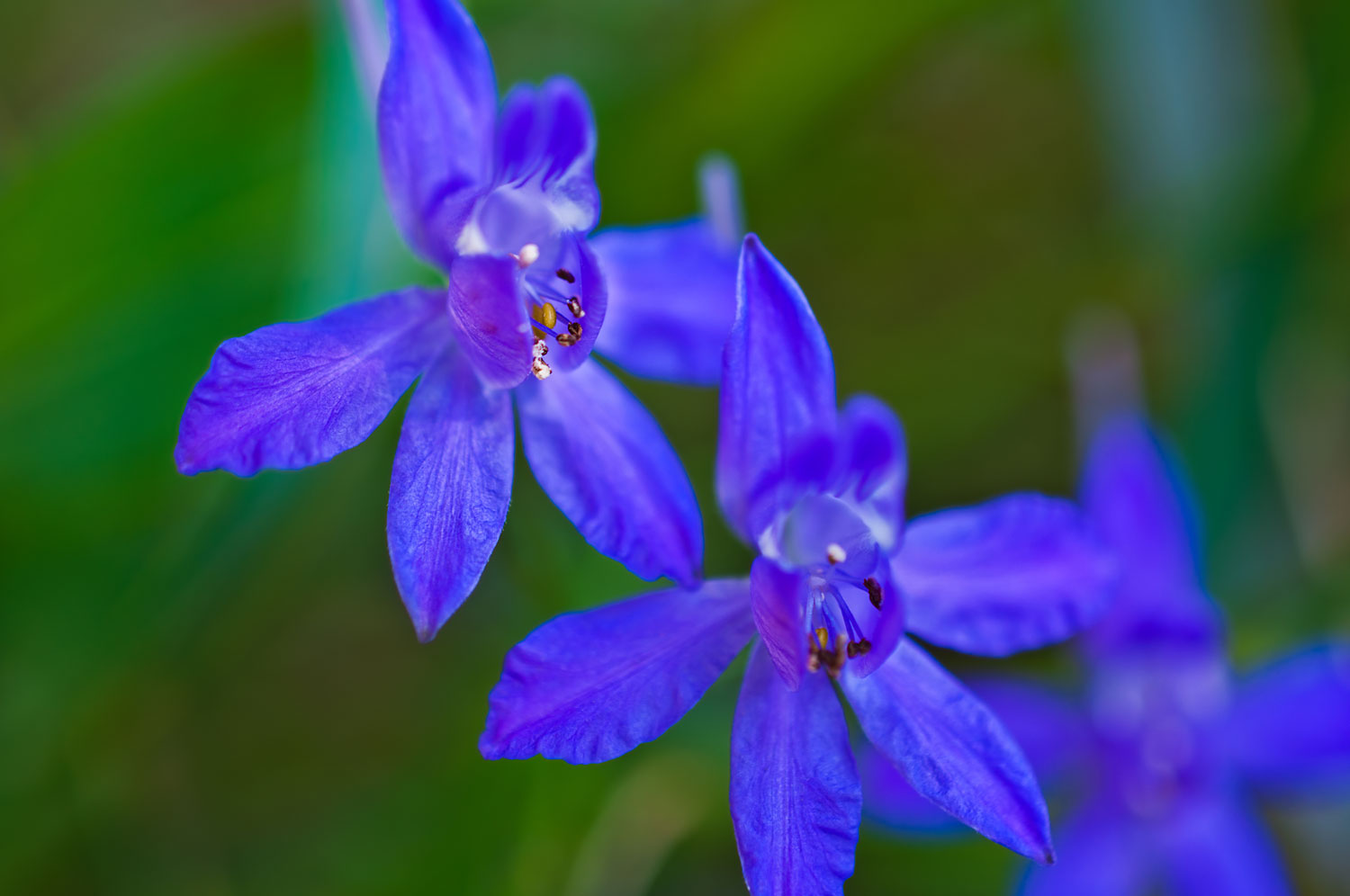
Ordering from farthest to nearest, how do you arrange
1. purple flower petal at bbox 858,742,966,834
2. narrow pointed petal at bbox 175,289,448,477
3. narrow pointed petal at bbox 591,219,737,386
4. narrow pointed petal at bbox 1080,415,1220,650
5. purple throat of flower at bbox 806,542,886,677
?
narrow pointed petal at bbox 1080,415,1220,650 → purple flower petal at bbox 858,742,966,834 → narrow pointed petal at bbox 591,219,737,386 → purple throat of flower at bbox 806,542,886,677 → narrow pointed petal at bbox 175,289,448,477


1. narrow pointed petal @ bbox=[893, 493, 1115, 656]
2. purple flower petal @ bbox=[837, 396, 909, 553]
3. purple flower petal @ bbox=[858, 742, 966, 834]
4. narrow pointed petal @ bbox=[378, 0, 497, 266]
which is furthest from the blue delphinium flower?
narrow pointed petal @ bbox=[378, 0, 497, 266]

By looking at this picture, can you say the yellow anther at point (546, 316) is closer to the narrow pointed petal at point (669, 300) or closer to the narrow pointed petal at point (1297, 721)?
the narrow pointed petal at point (669, 300)

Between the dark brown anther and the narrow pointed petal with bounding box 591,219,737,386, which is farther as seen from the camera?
the narrow pointed petal with bounding box 591,219,737,386

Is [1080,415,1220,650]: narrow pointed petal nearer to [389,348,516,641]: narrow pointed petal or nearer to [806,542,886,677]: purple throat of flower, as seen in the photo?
[806,542,886,677]: purple throat of flower

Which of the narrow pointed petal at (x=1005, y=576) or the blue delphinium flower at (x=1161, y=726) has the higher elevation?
the narrow pointed petal at (x=1005, y=576)

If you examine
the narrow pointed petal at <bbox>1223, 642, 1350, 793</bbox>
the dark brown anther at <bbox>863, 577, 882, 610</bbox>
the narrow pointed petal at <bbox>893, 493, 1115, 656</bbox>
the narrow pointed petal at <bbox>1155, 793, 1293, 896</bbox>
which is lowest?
the narrow pointed petal at <bbox>1155, 793, 1293, 896</bbox>

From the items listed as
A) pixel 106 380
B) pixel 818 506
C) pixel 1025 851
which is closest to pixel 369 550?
pixel 106 380

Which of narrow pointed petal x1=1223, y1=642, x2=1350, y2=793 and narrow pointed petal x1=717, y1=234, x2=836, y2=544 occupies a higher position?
narrow pointed petal x1=717, y1=234, x2=836, y2=544

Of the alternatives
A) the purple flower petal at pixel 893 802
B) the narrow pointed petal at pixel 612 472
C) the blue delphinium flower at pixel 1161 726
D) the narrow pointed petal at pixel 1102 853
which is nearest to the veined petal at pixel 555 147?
the narrow pointed petal at pixel 612 472
